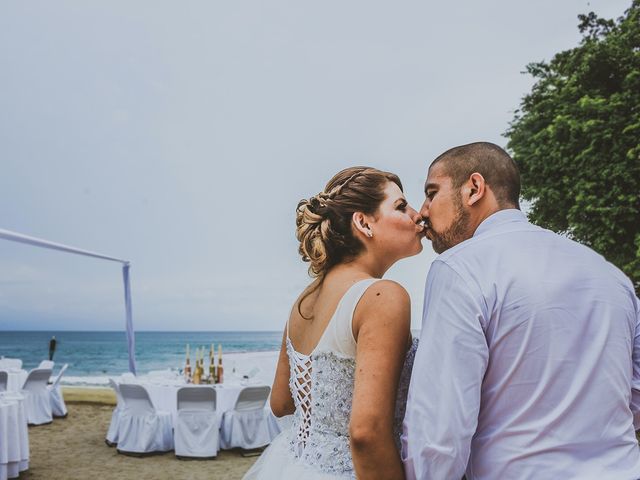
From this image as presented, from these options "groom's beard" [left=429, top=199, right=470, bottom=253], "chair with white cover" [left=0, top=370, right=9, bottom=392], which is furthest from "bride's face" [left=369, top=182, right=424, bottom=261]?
"chair with white cover" [left=0, top=370, right=9, bottom=392]

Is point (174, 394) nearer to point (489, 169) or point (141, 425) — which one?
point (141, 425)

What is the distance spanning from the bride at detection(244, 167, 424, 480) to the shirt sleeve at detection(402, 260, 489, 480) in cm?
18

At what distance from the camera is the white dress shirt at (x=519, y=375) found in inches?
50.0

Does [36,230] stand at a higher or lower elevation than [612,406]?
higher

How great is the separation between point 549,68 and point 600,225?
14.8 ft

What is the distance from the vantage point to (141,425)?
340 inches

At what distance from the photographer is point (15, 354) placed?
46.5 meters

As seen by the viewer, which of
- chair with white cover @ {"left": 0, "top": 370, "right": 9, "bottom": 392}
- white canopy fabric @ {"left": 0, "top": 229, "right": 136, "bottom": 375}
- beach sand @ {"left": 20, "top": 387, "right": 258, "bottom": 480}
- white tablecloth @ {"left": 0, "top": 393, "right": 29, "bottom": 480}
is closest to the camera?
white tablecloth @ {"left": 0, "top": 393, "right": 29, "bottom": 480}

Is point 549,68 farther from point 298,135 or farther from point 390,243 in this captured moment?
point 298,135

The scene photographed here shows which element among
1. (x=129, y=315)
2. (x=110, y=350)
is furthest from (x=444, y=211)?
(x=110, y=350)

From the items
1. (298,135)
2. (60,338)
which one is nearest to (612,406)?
(298,135)

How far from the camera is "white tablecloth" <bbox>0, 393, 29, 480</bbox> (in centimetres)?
678

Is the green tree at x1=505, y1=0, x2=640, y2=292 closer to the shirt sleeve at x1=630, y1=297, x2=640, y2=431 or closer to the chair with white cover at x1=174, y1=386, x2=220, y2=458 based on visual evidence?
the chair with white cover at x1=174, y1=386, x2=220, y2=458

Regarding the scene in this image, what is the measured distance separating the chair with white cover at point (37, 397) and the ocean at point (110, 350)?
21391 mm
